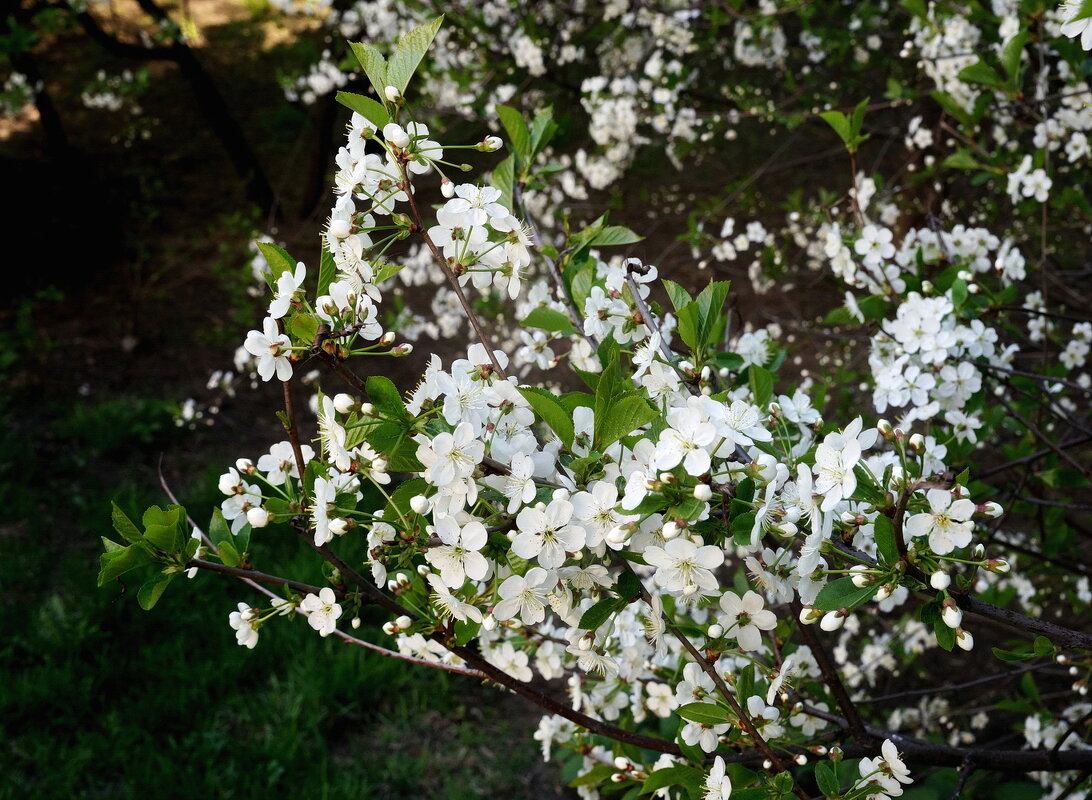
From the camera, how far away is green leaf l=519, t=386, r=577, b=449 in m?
0.87

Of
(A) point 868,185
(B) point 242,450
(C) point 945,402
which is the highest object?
(A) point 868,185

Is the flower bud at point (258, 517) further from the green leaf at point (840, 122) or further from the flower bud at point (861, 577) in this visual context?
the green leaf at point (840, 122)

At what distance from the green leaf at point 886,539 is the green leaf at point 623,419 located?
22cm

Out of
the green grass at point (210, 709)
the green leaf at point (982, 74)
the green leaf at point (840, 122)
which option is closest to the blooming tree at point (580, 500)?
the green leaf at point (840, 122)

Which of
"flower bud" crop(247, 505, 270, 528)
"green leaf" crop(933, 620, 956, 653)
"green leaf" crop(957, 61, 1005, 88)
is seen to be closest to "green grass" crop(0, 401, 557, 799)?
"flower bud" crop(247, 505, 270, 528)

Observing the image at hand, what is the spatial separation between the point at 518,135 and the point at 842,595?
2.66ft

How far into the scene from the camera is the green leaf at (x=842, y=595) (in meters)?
0.82

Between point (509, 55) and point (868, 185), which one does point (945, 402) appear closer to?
point (868, 185)

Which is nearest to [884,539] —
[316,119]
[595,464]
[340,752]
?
[595,464]

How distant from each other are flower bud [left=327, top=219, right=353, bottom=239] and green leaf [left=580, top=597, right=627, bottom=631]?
451 mm

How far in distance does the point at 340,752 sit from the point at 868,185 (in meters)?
2.14

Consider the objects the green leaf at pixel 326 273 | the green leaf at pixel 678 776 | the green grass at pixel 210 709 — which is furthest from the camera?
the green grass at pixel 210 709

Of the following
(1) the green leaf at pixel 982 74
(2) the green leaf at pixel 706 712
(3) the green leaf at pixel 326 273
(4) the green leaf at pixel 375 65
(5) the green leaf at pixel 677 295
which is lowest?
(2) the green leaf at pixel 706 712

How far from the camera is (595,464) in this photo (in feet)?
2.94
